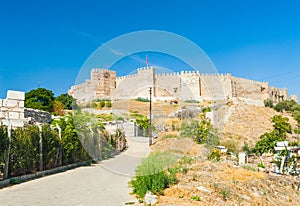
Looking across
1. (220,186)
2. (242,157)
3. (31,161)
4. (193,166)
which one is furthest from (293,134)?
(31,161)

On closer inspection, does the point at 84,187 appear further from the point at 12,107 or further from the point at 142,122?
the point at 12,107

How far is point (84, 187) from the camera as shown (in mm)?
5898

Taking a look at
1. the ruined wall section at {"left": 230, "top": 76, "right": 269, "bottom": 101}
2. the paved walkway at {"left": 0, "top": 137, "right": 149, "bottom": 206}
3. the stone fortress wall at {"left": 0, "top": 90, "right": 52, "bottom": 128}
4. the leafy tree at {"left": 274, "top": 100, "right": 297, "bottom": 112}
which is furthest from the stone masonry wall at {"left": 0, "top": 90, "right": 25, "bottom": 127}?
the ruined wall section at {"left": 230, "top": 76, "right": 269, "bottom": 101}

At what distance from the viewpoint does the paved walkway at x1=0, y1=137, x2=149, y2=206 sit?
4.74 meters

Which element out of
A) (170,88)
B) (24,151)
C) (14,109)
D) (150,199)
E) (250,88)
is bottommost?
(150,199)

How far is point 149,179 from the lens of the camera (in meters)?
5.25

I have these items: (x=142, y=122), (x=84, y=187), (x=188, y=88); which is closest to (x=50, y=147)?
(x=84, y=187)

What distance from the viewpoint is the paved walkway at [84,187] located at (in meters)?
4.74

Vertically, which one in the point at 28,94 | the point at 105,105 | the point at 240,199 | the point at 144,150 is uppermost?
the point at 28,94

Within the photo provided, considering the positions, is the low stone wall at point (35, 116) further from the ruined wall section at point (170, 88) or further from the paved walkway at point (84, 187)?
the ruined wall section at point (170, 88)

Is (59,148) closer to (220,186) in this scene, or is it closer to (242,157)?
(220,186)

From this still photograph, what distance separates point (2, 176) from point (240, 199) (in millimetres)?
4547

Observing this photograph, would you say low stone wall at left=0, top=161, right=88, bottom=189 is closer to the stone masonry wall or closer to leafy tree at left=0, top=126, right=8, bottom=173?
leafy tree at left=0, top=126, right=8, bottom=173

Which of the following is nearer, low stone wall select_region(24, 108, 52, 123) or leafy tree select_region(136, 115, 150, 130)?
leafy tree select_region(136, 115, 150, 130)
